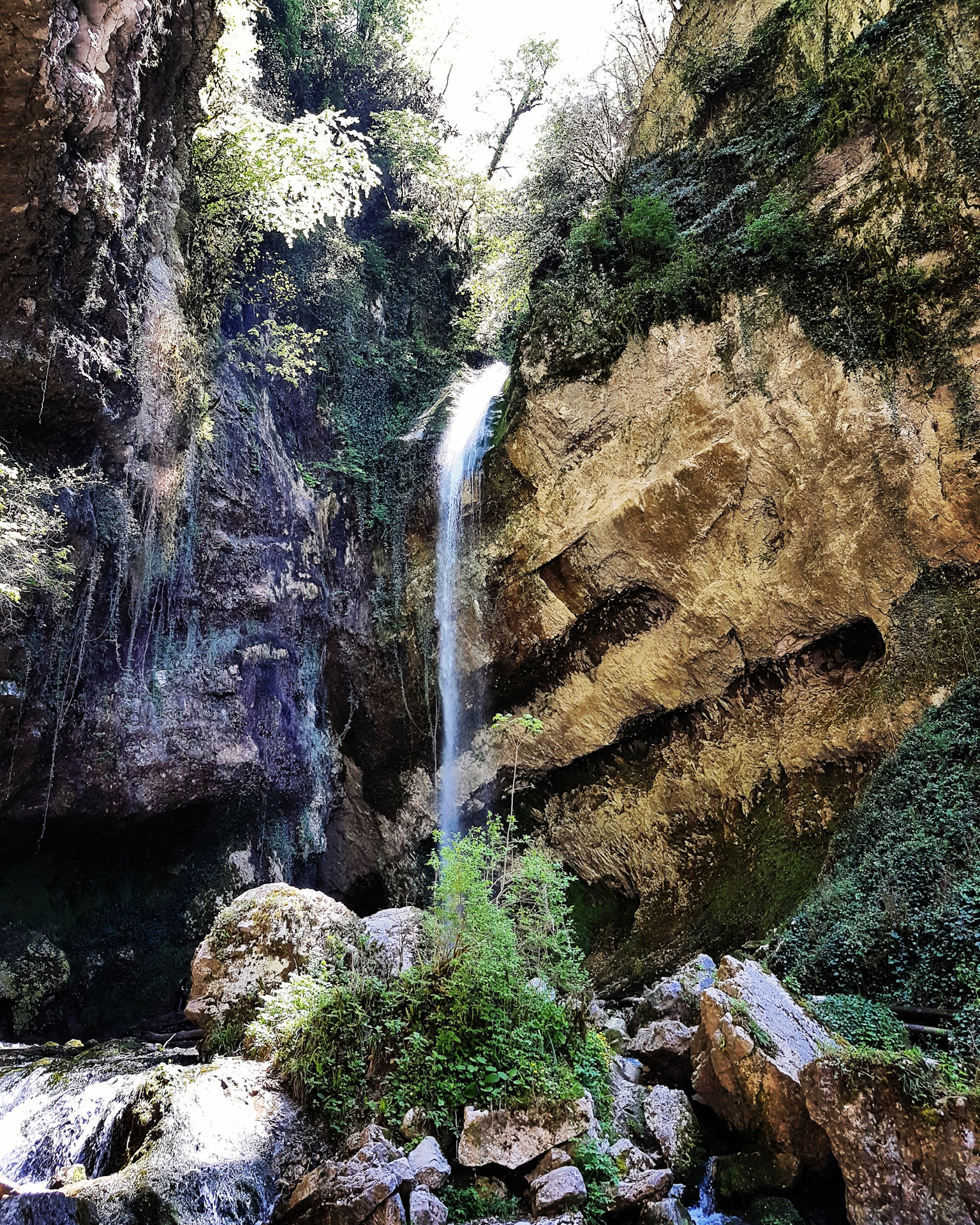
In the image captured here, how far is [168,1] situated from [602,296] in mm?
6814

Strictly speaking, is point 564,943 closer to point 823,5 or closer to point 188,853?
point 188,853

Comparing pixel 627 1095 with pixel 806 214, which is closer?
pixel 627 1095

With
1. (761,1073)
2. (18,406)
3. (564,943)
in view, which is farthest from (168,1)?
(761,1073)

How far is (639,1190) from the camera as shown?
4.50 metres

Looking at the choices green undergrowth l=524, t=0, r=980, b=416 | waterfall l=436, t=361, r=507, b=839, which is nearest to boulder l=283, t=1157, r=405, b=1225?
waterfall l=436, t=361, r=507, b=839

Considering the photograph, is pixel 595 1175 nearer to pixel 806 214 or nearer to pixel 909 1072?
pixel 909 1072

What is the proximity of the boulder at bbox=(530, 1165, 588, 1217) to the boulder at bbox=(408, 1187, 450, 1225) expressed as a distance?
0.59 m

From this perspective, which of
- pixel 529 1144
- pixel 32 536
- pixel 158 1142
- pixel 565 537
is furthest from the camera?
pixel 565 537

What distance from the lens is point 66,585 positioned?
830 centimetres

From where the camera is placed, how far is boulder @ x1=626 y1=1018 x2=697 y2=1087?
244 inches

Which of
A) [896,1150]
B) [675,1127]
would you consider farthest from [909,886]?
[675,1127]

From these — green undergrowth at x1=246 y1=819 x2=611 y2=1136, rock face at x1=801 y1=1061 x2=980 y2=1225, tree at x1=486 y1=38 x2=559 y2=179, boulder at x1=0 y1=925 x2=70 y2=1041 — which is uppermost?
tree at x1=486 y1=38 x2=559 y2=179

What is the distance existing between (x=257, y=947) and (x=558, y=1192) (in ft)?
10.7

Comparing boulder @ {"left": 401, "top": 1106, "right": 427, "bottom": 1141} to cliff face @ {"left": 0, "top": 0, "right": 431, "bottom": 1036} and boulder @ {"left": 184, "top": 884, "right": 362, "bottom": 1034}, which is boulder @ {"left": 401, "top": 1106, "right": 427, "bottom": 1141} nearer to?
boulder @ {"left": 184, "top": 884, "right": 362, "bottom": 1034}
